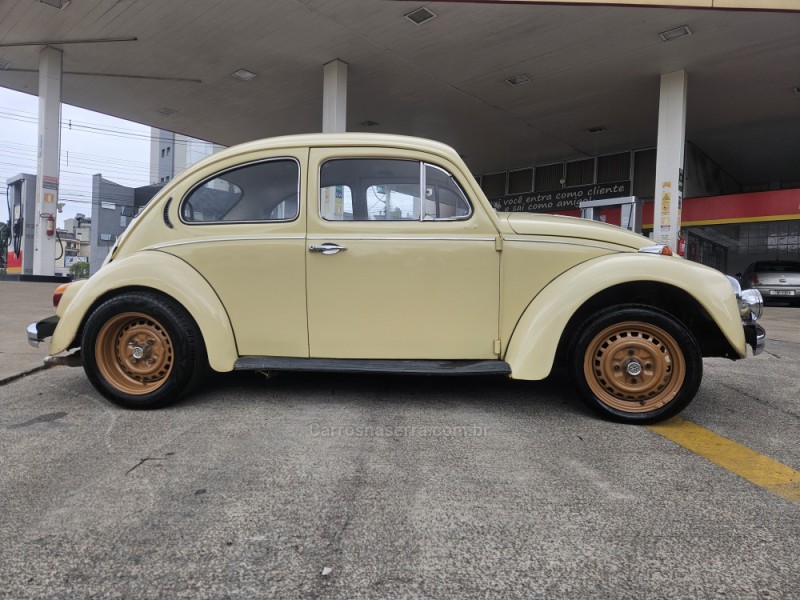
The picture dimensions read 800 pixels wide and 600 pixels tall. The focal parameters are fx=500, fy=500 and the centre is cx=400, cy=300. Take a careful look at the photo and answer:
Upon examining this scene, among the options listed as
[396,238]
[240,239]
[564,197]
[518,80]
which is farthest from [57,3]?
[564,197]

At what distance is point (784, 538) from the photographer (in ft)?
5.79

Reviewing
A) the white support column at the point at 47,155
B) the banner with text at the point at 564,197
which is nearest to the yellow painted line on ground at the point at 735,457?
the banner with text at the point at 564,197

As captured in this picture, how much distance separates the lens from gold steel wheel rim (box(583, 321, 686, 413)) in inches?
117

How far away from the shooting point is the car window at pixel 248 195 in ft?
10.9

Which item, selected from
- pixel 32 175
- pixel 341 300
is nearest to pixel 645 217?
pixel 341 300

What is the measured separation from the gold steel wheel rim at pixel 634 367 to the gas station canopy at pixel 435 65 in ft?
25.4

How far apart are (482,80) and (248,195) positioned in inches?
407

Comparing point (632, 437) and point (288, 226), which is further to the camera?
point (288, 226)

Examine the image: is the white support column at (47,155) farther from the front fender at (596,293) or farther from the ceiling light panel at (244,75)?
the front fender at (596,293)

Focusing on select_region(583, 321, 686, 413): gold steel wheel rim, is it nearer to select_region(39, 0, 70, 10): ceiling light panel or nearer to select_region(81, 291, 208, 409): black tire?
select_region(81, 291, 208, 409): black tire

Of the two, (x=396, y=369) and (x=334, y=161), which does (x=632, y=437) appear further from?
(x=334, y=161)

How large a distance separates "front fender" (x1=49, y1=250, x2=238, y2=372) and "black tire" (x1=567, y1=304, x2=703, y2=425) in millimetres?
2193

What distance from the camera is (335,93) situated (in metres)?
11.6

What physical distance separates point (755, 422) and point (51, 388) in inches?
191
